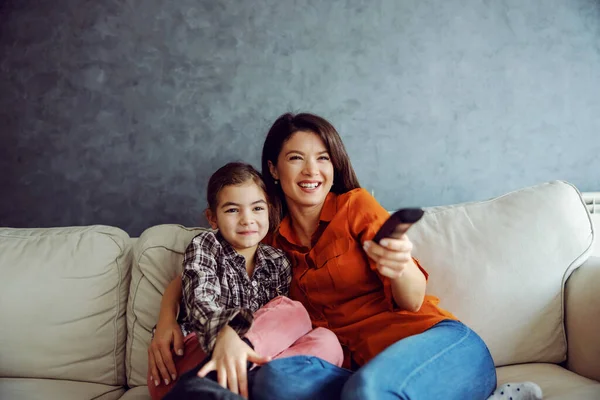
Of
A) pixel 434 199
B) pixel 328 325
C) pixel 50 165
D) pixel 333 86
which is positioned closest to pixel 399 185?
pixel 434 199

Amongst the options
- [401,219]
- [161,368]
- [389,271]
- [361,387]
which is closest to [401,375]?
[361,387]

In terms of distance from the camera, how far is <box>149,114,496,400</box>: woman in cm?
104

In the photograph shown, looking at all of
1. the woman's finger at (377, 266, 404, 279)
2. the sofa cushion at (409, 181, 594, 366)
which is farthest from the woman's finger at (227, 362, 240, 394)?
the sofa cushion at (409, 181, 594, 366)

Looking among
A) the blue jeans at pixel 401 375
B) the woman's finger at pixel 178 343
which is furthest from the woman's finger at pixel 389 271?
the woman's finger at pixel 178 343

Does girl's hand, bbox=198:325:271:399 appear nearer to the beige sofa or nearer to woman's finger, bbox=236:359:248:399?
woman's finger, bbox=236:359:248:399

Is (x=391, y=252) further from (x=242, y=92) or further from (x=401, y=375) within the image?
(x=242, y=92)

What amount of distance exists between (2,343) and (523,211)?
1.67 m

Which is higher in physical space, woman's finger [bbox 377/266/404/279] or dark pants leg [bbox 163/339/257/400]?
woman's finger [bbox 377/266/404/279]

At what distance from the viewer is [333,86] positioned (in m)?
1.91

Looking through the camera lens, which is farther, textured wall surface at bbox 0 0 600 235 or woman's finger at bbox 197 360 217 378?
textured wall surface at bbox 0 0 600 235

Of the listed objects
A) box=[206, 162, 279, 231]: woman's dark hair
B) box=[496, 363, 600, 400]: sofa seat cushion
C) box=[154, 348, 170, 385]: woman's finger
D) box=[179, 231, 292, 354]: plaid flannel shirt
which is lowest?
box=[496, 363, 600, 400]: sofa seat cushion

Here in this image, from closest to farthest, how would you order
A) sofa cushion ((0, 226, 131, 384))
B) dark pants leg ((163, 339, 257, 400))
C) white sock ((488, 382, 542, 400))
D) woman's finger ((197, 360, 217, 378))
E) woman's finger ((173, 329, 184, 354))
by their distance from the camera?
dark pants leg ((163, 339, 257, 400)) → woman's finger ((197, 360, 217, 378)) → white sock ((488, 382, 542, 400)) → woman's finger ((173, 329, 184, 354)) → sofa cushion ((0, 226, 131, 384))

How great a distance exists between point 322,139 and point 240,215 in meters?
0.33

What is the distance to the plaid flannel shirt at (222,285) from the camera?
112cm
